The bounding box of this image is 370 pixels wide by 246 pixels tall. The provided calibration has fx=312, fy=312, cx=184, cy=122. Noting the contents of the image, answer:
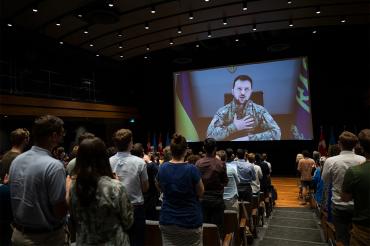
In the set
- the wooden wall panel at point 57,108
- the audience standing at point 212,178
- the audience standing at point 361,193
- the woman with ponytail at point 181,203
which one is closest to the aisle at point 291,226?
the audience standing at point 212,178

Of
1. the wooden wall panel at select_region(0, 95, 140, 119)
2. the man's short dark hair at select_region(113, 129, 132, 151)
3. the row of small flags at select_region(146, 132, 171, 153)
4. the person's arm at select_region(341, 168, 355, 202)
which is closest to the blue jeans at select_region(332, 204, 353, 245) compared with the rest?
the person's arm at select_region(341, 168, 355, 202)

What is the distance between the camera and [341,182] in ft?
9.25

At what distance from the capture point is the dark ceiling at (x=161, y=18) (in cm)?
839

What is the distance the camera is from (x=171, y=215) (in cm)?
243

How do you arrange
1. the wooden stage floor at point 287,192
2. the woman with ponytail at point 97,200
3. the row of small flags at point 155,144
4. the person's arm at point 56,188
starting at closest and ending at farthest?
the woman with ponytail at point 97,200 < the person's arm at point 56,188 < the wooden stage floor at point 287,192 < the row of small flags at point 155,144

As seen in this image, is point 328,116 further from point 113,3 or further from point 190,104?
point 113,3

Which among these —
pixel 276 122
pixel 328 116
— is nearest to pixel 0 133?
pixel 276 122

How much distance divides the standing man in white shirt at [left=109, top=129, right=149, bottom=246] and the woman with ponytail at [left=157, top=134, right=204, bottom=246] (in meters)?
0.47

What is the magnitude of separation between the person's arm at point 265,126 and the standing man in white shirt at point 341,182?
910cm

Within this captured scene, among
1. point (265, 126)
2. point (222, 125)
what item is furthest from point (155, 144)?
point (265, 126)

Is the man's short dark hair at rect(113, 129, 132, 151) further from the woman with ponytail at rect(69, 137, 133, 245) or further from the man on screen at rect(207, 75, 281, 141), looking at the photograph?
the man on screen at rect(207, 75, 281, 141)

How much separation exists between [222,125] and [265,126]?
1704 millimetres

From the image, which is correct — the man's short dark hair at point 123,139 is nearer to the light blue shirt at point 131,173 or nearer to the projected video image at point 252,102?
the light blue shirt at point 131,173

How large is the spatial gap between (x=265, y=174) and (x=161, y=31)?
6.28 meters
